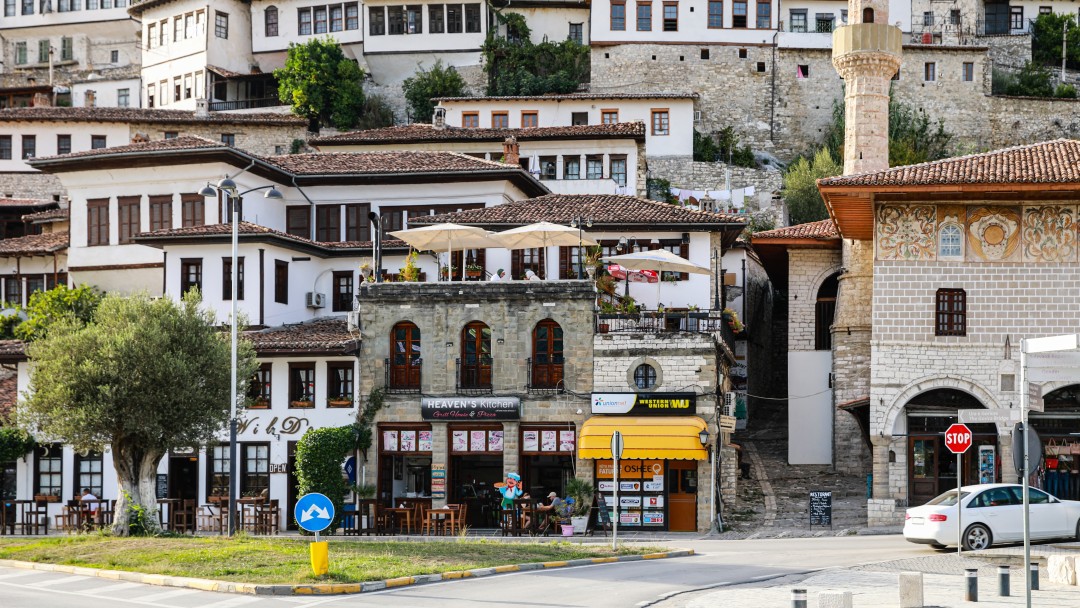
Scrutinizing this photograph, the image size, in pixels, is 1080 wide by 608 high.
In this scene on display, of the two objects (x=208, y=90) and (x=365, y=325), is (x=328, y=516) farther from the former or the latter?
(x=208, y=90)

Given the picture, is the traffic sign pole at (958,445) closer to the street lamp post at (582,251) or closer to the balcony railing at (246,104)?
the street lamp post at (582,251)

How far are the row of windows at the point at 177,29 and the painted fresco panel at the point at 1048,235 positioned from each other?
50.5 meters

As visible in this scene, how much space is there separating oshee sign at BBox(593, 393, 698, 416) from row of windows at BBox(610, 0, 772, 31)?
40.3 m

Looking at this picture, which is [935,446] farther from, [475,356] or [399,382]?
[399,382]

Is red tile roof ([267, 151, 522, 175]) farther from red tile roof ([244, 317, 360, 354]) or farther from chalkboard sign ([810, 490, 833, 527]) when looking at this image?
chalkboard sign ([810, 490, 833, 527])

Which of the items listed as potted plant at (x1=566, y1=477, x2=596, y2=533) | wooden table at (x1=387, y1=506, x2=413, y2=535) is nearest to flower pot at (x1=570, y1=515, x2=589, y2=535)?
potted plant at (x1=566, y1=477, x2=596, y2=533)

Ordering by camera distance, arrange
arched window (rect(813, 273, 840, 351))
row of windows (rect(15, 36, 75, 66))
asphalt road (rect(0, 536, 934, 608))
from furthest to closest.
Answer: row of windows (rect(15, 36, 75, 66)) < arched window (rect(813, 273, 840, 351)) < asphalt road (rect(0, 536, 934, 608))

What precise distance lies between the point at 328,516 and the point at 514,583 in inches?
122

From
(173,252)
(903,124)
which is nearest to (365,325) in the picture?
(173,252)

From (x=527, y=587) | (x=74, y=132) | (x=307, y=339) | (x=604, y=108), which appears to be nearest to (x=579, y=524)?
(x=307, y=339)

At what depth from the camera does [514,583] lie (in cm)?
2309

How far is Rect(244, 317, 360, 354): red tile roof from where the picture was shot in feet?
125

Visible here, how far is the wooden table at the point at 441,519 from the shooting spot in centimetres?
3525

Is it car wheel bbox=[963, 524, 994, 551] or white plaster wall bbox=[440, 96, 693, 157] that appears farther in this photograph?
white plaster wall bbox=[440, 96, 693, 157]
